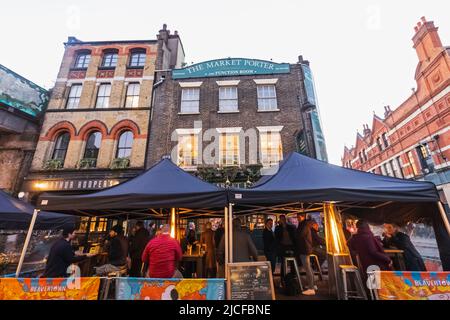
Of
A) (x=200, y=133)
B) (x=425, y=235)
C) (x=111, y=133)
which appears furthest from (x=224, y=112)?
(x=425, y=235)

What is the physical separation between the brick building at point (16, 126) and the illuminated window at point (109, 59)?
467 cm

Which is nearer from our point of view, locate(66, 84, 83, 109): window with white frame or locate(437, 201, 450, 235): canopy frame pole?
locate(437, 201, 450, 235): canopy frame pole

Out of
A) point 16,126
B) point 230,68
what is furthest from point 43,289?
point 230,68

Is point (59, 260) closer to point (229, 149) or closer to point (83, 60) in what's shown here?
point (229, 149)

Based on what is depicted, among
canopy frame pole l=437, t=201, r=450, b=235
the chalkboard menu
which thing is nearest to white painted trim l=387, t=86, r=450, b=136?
canopy frame pole l=437, t=201, r=450, b=235

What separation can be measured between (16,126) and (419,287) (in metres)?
18.7

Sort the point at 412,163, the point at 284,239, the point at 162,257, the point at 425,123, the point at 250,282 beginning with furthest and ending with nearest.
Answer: the point at 412,163 < the point at 425,123 < the point at 284,239 < the point at 162,257 < the point at 250,282

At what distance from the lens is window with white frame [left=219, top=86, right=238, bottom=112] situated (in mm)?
13723

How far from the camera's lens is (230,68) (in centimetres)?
1467

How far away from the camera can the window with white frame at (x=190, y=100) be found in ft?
45.4

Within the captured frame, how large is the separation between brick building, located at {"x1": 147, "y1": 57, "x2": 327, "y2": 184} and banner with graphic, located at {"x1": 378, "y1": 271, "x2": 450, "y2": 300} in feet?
27.1

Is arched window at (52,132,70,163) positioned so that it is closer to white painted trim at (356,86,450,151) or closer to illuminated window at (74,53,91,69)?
illuminated window at (74,53,91,69)

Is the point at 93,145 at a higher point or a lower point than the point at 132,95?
lower

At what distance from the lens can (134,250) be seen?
6.27 meters
